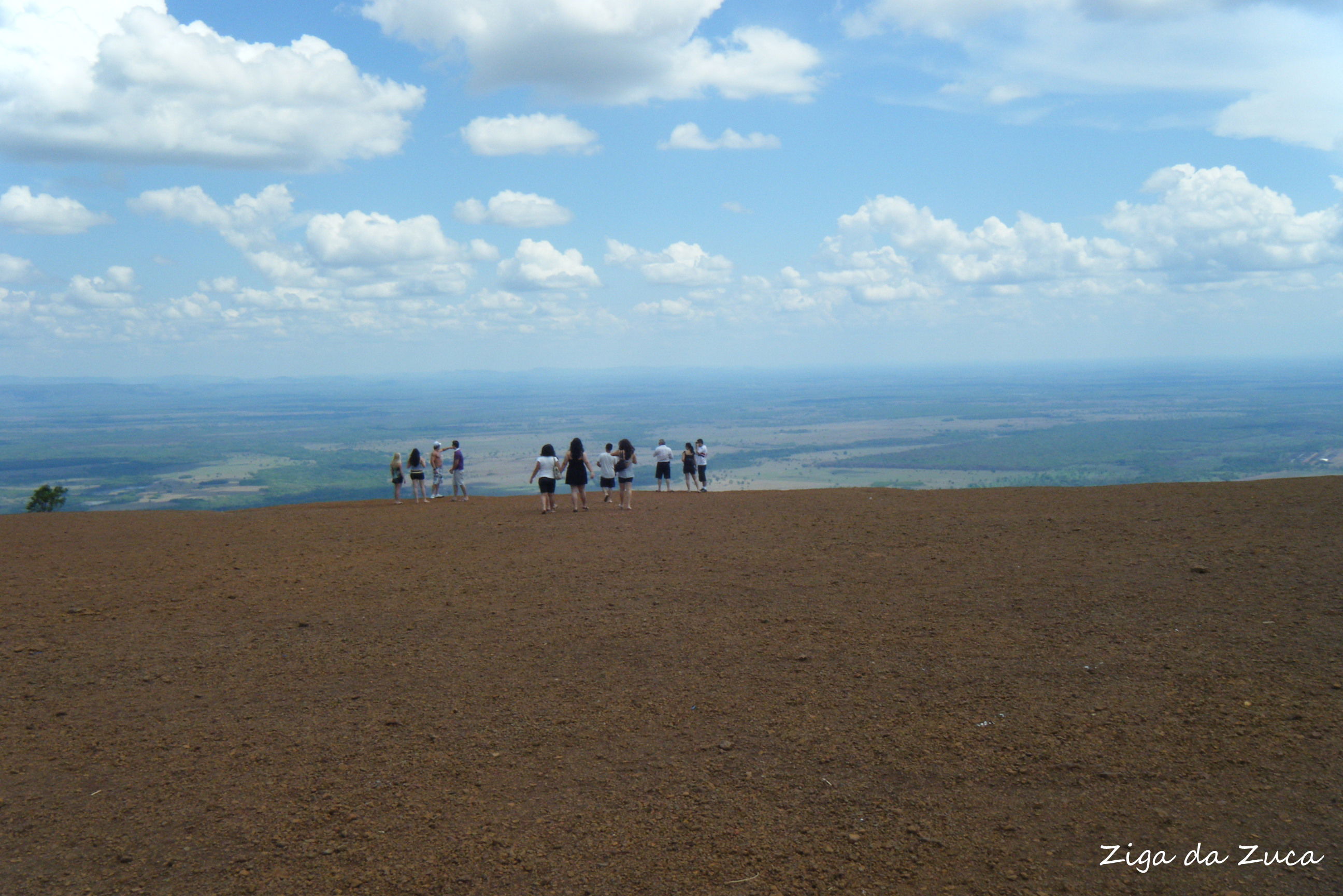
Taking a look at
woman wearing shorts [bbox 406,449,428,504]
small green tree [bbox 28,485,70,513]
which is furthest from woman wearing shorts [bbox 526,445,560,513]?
small green tree [bbox 28,485,70,513]

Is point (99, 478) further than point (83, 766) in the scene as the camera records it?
Yes

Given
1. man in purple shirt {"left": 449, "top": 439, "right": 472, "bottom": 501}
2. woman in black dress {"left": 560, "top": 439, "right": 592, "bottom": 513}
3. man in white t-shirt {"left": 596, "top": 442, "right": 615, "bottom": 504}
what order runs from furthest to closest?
man in purple shirt {"left": 449, "top": 439, "right": 472, "bottom": 501} → man in white t-shirt {"left": 596, "top": 442, "right": 615, "bottom": 504} → woman in black dress {"left": 560, "top": 439, "right": 592, "bottom": 513}

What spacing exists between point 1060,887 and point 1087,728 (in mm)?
2109

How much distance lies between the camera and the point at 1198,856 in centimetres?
475

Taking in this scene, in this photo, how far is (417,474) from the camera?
2152 centimetres

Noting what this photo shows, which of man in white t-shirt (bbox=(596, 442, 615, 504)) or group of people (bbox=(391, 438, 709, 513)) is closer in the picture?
group of people (bbox=(391, 438, 709, 513))

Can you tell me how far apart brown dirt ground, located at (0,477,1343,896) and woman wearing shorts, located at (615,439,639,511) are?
5539mm

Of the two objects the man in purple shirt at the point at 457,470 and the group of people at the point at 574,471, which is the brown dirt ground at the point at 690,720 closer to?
the group of people at the point at 574,471

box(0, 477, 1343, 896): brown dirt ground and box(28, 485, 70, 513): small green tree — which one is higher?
box(28, 485, 70, 513): small green tree

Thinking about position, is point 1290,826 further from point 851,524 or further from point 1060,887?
point 851,524

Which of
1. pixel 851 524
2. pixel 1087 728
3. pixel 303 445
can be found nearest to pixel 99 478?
pixel 303 445

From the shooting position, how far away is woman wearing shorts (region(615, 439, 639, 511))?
60.5 feet

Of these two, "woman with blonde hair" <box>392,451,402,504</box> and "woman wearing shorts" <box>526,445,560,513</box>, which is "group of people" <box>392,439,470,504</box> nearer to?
"woman with blonde hair" <box>392,451,402,504</box>

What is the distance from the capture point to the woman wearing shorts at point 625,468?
60.5ft
